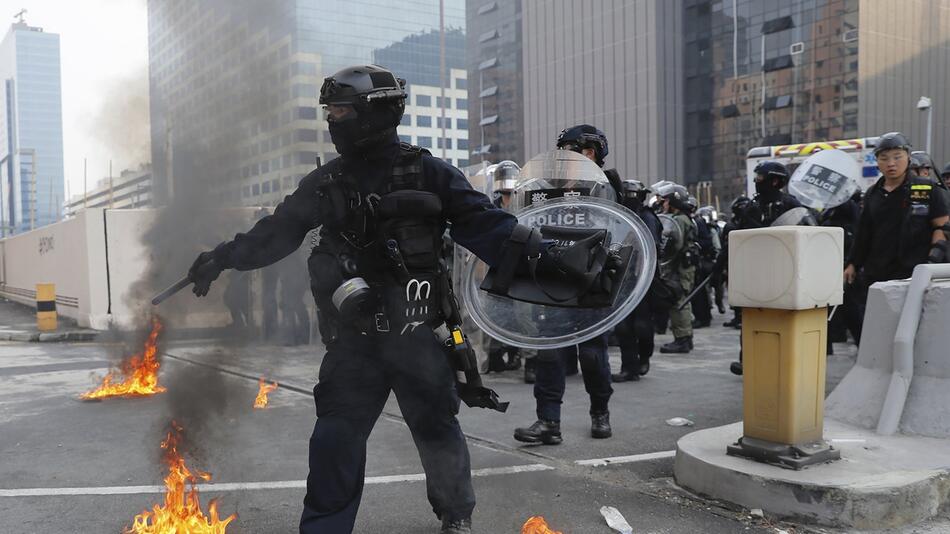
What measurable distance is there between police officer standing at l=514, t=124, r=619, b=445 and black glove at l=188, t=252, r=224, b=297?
215cm

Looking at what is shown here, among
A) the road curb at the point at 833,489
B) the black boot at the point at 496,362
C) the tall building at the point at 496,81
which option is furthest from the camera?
the tall building at the point at 496,81

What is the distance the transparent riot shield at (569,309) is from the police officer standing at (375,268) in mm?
857

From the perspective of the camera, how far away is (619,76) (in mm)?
38281

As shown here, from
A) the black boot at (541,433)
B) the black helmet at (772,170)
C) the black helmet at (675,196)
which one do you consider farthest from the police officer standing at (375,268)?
the black helmet at (675,196)

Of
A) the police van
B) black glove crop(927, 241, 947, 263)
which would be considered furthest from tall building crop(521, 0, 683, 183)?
black glove crop(927, 241, 947, 263)

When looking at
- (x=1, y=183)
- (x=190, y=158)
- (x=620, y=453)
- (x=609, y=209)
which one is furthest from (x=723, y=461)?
(x=1, y=183)

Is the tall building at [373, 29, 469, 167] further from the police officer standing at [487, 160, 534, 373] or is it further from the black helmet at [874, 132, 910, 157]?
the black helmet at [874, 132, 910, 157]

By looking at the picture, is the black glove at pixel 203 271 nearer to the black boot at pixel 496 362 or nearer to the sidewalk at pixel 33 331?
the black boot at pixel 496 362

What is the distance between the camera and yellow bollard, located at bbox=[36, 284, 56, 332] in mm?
12547

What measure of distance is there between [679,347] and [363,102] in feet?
22.2

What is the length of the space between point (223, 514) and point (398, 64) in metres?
2.25

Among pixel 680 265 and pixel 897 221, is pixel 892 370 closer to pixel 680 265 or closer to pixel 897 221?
pixel 897 221

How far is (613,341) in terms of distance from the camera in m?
9.40

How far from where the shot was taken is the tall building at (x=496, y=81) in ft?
177
